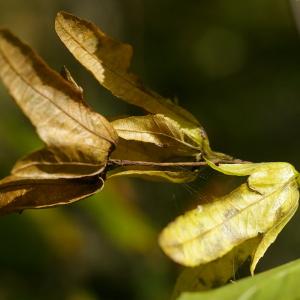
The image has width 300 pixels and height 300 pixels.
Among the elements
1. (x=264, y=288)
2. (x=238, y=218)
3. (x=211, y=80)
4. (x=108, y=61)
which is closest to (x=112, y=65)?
(x=108, y=61)

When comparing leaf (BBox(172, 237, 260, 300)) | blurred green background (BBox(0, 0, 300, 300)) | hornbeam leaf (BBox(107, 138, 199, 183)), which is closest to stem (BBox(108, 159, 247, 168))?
hornbeam leaf (BBox(107, 138, 199, 183))

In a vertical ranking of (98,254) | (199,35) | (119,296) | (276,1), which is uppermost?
(276,1)

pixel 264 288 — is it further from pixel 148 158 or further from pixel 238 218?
pixel 148 158

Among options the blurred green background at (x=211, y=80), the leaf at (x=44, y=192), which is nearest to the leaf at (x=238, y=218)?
the leaf at (x=44, y=192)

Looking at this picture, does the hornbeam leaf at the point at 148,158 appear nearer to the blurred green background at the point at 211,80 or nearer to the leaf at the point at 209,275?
the leaf at the point at 209,275

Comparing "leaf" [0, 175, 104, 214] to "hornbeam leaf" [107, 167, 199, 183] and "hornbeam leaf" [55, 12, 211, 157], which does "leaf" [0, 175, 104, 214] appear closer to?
"hornbeam leaf" [107, 167, 199, 183]

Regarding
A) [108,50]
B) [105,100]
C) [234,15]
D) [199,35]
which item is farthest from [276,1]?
[108,50]

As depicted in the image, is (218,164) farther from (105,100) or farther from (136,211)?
(105,100)
